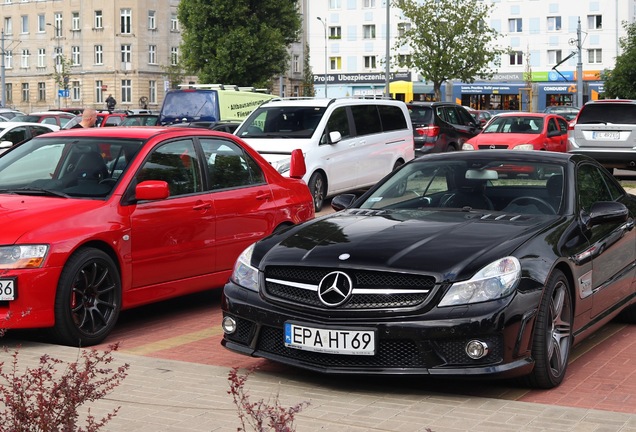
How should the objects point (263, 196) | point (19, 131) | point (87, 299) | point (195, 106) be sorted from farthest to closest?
point (195, 106), point (19, 131), point (263, 196), point (87, 299)

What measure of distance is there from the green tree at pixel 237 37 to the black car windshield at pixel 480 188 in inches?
1930

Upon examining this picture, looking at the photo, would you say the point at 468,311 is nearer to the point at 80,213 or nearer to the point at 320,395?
the point at 320,395

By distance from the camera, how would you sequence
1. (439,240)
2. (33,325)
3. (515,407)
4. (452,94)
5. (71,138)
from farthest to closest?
(452,94) < (71,138) < (33,325) < (439,240) < (515,407)

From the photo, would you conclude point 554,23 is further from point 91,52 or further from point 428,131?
point 428,131

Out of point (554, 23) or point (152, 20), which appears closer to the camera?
point (152, 20)

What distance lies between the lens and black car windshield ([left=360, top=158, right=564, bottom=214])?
24.8 ft

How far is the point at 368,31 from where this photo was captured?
104062 mm

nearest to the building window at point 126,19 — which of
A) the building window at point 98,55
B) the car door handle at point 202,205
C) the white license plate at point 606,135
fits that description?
the building window at point 98,55

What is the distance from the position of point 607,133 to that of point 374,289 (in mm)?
19469

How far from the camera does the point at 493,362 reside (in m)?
6.18

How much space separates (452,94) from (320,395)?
89314 mm

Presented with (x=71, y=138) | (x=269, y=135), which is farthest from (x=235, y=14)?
(x=71, y=138)

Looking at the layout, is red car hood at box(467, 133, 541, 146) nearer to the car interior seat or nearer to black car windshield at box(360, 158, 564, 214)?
black car windshield at box(360, 158, 564, 214)

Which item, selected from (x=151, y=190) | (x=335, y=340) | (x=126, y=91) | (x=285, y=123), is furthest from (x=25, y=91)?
(x=335, y=340)
